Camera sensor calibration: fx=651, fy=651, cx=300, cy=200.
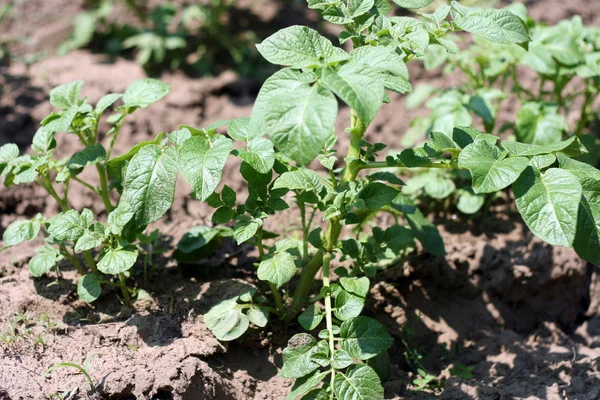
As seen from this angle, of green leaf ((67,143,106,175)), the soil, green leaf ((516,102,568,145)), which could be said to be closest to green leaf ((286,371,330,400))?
the soil

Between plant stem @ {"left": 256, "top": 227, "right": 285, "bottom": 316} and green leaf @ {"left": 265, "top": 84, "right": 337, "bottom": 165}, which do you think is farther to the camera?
plant stem @ {"left": 256, "top": 227, "right": 285, "bottom": 316}

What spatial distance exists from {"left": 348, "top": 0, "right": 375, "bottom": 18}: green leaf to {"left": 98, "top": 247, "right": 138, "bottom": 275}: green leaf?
3.34 ft

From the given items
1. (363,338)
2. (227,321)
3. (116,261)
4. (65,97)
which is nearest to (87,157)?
(65,97)

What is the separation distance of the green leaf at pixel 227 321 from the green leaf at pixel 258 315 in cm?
2

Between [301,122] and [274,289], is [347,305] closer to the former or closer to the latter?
[274,289]

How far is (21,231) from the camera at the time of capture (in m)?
2.22

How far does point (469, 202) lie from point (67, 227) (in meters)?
1.67

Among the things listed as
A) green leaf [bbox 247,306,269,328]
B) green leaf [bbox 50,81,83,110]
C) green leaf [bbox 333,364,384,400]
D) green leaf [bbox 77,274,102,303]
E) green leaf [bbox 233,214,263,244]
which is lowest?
green leaf [bbox 247,306,269,328]


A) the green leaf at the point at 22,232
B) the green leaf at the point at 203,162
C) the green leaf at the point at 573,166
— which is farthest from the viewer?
the green leaf at the point at 22,232

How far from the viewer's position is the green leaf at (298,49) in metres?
1.87

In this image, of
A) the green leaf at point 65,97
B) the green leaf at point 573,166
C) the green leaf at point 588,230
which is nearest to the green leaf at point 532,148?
the green leaf at point 573,166

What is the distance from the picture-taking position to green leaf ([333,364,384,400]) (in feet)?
6.19

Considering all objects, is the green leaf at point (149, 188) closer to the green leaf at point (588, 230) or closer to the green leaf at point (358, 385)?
the green leaf at point (358, 385)

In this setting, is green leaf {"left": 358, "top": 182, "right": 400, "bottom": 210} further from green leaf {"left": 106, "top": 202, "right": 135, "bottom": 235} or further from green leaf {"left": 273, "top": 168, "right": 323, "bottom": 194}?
green leaf {"left": 106, "top": 202, "right": 135, "bottom": 235}
